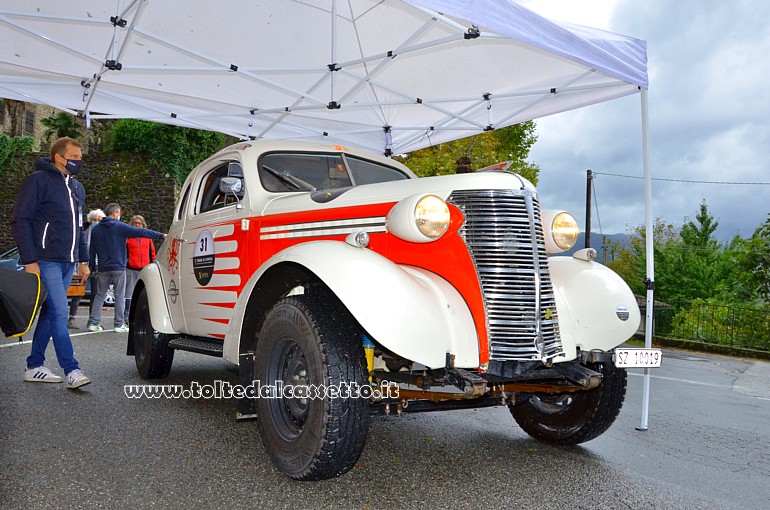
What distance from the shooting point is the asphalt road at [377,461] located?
307 cm

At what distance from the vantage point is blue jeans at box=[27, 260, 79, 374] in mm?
5078

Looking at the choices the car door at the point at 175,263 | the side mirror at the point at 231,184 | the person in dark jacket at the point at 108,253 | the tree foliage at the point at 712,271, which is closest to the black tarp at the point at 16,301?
the side mirror at the point at 231,184

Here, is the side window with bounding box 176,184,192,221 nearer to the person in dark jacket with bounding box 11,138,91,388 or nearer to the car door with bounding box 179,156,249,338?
the car door with bounding box 179,156,249,338

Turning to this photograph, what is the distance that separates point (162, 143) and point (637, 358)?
71.3 ft

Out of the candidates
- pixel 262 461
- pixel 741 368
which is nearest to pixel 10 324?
pixel 262 461

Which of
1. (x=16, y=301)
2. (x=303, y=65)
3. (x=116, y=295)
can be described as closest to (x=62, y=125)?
(x=116, y=295)

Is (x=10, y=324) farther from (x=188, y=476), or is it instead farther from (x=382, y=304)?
(x=382, y=304)

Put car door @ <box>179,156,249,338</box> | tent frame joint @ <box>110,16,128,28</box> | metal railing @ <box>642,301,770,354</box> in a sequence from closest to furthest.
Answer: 1. car door @ <box>179,156,249,338</box>
2. tent frame joint @ <box>110,16,128,28</box>
3. metal railing @ <box>642,301,770,354</box>

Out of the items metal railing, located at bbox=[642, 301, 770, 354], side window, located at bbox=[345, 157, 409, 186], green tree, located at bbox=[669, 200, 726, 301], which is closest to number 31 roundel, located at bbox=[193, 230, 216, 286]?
side window, located at bbox=[345, 157, 409, 186]

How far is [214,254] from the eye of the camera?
4.79 meters

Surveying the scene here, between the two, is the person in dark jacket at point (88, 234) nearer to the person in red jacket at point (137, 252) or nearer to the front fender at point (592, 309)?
the person in red jacket at point (137, 252)

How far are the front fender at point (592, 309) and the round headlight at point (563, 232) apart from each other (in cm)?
17

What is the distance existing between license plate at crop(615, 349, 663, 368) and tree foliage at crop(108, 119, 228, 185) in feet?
69.2

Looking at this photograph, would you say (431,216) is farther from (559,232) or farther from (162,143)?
(162,143)
